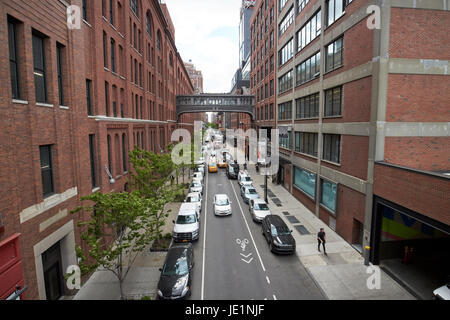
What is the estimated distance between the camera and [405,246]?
49.0 feet

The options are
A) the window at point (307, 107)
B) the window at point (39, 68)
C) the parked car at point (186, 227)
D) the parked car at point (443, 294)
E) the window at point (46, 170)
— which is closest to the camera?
the parked car at point (443, 294)

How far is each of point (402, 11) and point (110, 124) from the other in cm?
1942

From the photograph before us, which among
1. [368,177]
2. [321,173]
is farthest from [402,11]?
[321,173]

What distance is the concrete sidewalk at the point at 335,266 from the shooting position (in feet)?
40.3

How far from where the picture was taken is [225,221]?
75.2 ft

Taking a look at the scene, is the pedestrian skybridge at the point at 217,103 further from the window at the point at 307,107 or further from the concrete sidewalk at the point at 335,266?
the concrete sidewalk at the point at 335,266

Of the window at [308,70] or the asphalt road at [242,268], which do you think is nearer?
the asphalt road at [242,268]

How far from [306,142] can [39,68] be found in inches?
873

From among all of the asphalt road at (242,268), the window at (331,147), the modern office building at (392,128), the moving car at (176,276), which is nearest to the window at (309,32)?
the modern office building at (392,128)

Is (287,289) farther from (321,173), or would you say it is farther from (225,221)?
(321,173)

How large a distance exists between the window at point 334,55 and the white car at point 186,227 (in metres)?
15.5

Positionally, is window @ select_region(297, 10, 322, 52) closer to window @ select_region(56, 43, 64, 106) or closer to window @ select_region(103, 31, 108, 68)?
window @ select_region(103, 31, 108, 68)

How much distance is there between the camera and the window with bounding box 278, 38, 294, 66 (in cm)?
3025

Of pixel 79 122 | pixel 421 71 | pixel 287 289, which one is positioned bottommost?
pixel 287 289
